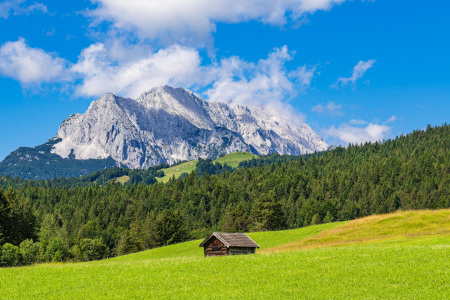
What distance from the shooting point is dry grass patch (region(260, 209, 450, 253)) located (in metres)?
66.8

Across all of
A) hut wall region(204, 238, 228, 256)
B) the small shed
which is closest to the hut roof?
the small shed

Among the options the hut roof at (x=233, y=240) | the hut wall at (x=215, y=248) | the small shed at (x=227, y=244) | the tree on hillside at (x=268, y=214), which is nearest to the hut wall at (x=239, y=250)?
the small shed at (x=227, y=244)

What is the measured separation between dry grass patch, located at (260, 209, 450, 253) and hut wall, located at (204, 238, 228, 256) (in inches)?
589

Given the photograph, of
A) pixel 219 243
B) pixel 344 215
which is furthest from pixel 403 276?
pixel 344 215

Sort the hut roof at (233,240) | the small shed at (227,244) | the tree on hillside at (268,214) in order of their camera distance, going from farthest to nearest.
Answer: the tree on hillside at (268,214) → the small shed at (227,244) → the hut roof at (233,240)

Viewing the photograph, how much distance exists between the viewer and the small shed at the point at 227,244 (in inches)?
2112

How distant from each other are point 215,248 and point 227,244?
3.39 metres

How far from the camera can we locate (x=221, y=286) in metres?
33.7

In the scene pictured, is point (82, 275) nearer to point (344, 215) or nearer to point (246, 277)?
point (246, 277)

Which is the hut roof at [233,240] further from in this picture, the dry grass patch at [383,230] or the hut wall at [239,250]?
the dry grass patch at [383,230]

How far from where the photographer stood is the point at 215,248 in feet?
182

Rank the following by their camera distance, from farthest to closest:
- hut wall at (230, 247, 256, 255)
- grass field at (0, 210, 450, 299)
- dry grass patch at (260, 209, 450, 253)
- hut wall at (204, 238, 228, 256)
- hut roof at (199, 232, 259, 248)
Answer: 1. dry grass patch at (260, 209, 450, 253)
2. hut wall at (230, 247, 256, 255)
3. hut wall at (204, 238, 228, 256)
4. hut roof at (199, 232, 259, 248)
5. grass field at (0, 210, 450, 299)

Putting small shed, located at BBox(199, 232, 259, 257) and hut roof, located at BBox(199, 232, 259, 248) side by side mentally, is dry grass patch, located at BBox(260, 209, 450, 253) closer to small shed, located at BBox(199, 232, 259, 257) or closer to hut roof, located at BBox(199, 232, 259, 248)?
hut roof, located at BBox(199, 232, 259, 248)

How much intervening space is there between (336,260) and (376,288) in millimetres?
10768
